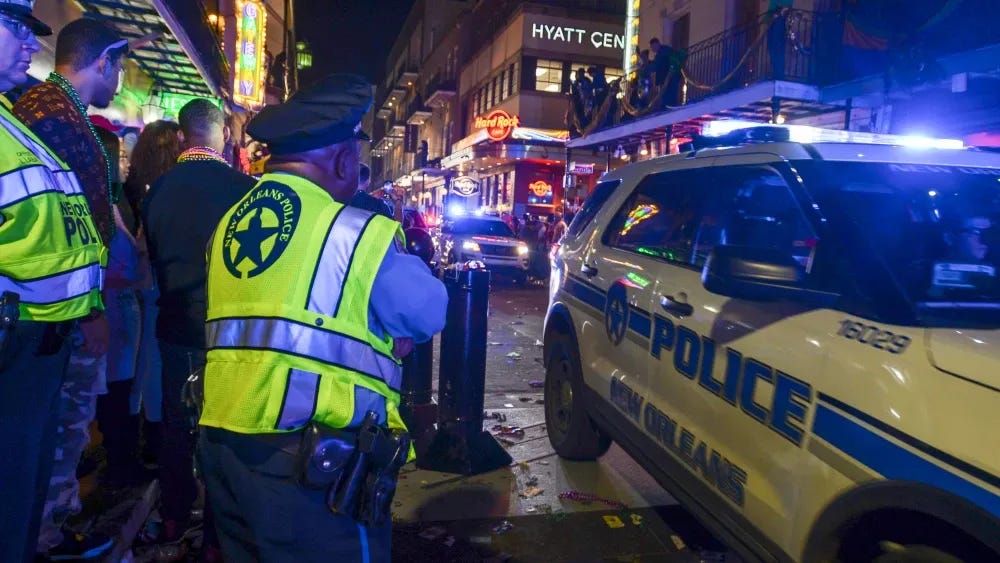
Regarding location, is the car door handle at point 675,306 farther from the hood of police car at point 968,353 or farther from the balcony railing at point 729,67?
the balcony railing at point 729,67

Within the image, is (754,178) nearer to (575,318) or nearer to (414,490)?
(575,318)

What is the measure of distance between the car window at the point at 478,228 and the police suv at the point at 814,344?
1292 centimetres

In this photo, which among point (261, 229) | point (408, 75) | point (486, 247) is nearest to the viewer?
point (261, 229)

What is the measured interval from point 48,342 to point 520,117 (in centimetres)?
3019

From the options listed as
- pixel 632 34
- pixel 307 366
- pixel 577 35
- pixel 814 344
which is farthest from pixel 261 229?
pixel 577 35

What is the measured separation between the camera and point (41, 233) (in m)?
1.96

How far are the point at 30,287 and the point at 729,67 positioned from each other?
603 inches

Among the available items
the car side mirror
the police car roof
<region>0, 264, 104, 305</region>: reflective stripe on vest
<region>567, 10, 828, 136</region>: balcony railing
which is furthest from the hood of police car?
<region>567, 10, 828, 136</region>: balcony railing

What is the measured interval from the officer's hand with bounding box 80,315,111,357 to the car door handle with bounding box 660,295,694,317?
2417 millimetres

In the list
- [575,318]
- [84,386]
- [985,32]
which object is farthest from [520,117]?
[84,386]

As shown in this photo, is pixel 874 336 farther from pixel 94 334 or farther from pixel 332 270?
pixel 94 334

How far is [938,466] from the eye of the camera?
1.91 m

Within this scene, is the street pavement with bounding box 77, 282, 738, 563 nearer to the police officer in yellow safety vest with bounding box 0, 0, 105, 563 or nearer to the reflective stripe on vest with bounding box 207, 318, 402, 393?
the police officer in yellow safety vest with bounding box 0, 0, 105, 563

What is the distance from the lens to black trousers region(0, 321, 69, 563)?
198cm
